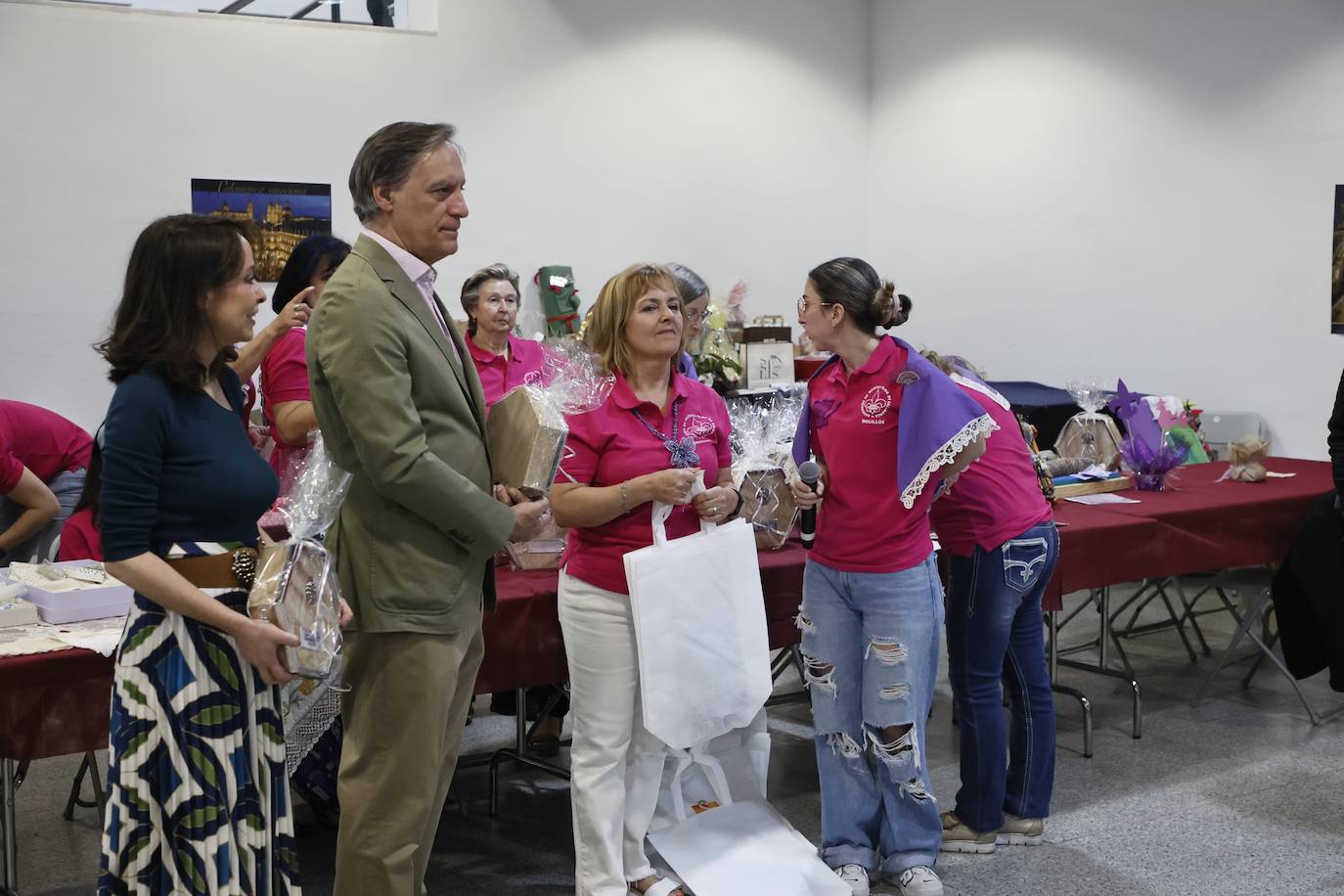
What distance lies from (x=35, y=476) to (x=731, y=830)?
274cm

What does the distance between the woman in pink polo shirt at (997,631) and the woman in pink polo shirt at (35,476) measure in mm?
2998

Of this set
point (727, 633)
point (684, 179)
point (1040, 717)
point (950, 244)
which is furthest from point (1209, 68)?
point (727, 633)

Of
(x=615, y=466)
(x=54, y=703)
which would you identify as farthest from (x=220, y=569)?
(x=615, y=466)

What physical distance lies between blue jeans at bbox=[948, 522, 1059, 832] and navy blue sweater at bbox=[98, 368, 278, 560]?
1.93m

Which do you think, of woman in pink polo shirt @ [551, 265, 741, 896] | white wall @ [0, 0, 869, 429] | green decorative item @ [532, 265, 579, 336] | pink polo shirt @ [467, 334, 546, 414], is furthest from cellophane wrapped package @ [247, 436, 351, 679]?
green decorative item @ [532, 265, 579, 336]

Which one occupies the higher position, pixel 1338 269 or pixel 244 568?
pixel 1338 269

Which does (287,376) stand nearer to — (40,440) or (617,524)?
(617,524)

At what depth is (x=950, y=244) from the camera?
7793 millimetres

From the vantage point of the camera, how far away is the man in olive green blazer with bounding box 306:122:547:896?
221cm

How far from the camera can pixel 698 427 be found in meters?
3.03

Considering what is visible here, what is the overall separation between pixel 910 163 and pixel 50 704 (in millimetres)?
6473

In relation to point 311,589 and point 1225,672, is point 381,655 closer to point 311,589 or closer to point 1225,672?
point 311,589

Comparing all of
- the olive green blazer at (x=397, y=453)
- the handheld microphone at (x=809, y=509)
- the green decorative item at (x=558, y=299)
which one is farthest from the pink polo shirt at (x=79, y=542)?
the green decorative item at (x=558, y=299)

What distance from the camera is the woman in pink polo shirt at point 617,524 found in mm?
2902
